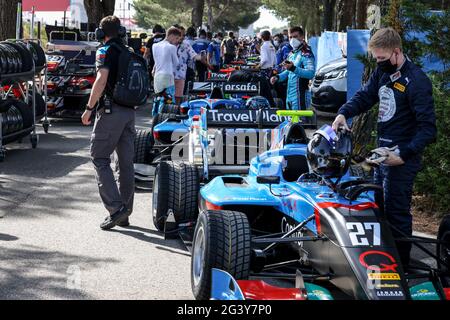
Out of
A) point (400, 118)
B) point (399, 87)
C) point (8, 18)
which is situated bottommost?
point (400, 118)

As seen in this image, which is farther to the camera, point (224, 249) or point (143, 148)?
point (143, 148)

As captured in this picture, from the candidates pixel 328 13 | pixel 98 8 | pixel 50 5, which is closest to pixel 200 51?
pixel 98 8

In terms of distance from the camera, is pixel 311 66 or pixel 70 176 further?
pixel 311 66

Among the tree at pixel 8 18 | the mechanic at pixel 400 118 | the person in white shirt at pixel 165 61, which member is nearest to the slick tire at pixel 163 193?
the mechanic at pixel 400 118

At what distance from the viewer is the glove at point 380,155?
5.75 meters

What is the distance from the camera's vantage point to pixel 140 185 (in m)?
11.0

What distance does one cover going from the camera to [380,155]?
5812mm

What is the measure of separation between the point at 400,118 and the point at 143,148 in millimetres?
5503

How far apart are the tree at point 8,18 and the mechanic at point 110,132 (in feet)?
34.6

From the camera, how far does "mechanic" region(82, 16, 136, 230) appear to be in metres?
8.31

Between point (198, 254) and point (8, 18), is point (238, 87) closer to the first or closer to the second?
point (8, 18)
